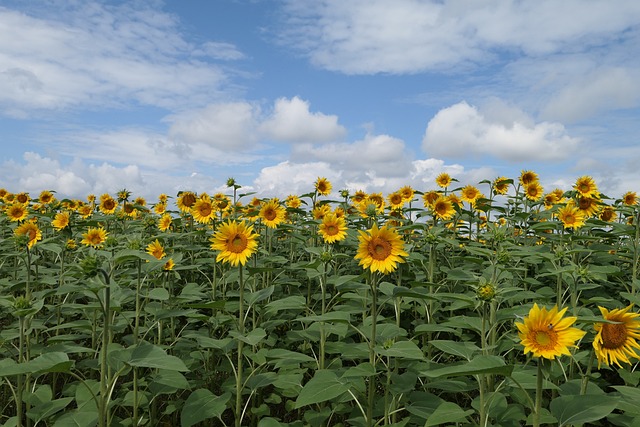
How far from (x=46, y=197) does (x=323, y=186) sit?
622cm

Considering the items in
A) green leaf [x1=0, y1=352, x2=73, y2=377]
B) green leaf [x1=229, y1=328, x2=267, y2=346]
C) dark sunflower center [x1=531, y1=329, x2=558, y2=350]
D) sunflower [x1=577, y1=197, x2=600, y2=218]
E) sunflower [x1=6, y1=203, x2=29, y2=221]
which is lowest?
green leaf [x1=229, y1=328, x2=267, y2=346]

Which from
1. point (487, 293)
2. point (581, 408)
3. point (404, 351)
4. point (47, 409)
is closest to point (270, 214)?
point (47, 409)

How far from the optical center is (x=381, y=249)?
332cm

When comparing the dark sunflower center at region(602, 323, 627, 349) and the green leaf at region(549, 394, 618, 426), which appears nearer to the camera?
the green leaf at region(549, 394, 618, 426)

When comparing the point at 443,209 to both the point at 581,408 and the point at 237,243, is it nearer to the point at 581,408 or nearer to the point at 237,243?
the point at 237,243

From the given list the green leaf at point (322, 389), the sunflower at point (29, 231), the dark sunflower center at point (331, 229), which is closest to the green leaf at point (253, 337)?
the green leaf at point (322, 389)

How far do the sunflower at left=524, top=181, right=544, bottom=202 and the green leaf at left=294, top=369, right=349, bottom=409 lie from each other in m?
6.05

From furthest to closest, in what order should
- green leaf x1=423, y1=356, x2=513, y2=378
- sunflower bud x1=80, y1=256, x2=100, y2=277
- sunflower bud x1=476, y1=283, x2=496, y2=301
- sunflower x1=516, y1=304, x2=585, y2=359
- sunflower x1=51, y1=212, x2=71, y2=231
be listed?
sunflower x1=51, y1=212, x2=71, y2=231 → sunflower bud x1=80, y1=256, x2=100, y2=277 → sunflower bud x1=476, y1=283, x2=496, y2=301 → sunflower x1=516, y1=304, x2=585, y2=359 → green leaf x1=423, y1=356, x2=513, y2=378

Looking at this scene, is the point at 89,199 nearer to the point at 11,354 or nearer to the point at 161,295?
the point at 11,354

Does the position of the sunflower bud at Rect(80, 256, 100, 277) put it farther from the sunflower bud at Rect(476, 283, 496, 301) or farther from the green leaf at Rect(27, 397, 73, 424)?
the sunflower bud at Rect(476, 283, 496, 301)

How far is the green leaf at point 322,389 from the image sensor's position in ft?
8.73

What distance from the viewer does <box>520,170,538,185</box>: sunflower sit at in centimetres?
797

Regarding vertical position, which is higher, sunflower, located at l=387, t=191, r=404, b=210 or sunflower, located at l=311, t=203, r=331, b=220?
sunflower, located at l=387, t=191, r=404, b=210

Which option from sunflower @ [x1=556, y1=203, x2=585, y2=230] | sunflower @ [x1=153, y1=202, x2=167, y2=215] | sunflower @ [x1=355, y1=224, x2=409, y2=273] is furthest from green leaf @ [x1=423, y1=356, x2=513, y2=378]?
sunflower @ [x1=153, y1=202, x2=167, y2=215]
